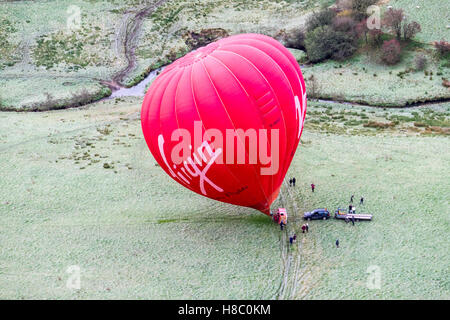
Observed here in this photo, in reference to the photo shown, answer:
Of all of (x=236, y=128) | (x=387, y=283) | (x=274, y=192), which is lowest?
(x=387, y=283)

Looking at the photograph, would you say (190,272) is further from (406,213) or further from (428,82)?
(428,82)

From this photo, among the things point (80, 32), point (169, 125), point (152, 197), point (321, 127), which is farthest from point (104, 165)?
point (80, 32)

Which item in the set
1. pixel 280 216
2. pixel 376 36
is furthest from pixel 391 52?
pixel 280 216

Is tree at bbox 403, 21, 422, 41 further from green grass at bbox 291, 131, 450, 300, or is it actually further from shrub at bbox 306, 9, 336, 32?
green grass at bbox 291, 131, 450, 300

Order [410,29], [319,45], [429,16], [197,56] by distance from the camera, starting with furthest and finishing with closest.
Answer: [429,16]
[319,45]
[410,29]
[197,56]

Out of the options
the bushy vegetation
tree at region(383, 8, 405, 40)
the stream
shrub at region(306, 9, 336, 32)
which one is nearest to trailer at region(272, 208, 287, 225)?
the stream

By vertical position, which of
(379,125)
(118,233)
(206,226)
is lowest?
(118,233)

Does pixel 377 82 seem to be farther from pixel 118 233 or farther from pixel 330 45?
pixel 118 233

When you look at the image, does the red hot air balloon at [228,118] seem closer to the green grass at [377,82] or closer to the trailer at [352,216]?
the trailer at [352,216]
